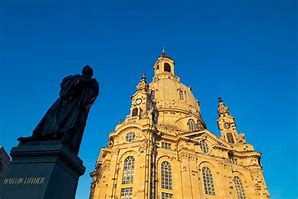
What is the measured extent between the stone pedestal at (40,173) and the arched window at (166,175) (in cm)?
2820

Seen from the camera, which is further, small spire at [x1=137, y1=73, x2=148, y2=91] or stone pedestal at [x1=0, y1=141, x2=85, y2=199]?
small spire at [x1=137, y1=73, x2=148, y2=91]

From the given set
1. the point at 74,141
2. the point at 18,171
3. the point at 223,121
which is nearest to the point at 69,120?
the point at 74,141

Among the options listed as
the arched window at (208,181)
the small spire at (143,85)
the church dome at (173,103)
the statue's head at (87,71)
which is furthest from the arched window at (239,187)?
the statue's head at (87,71)

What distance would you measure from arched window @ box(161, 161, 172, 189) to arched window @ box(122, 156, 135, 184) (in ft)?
15.4

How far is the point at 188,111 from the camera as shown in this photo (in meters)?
48.8

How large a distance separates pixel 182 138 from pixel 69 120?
3181cm

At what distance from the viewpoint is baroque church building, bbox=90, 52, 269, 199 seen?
3116 cm

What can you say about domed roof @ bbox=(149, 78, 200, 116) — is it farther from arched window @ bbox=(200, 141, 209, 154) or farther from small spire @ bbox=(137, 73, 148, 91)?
arched window @ bbox=(200, 141, 209, 154)

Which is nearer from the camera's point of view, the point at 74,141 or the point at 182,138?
the point at 74,141

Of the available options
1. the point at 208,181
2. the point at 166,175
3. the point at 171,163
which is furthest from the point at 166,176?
the point at 208,181

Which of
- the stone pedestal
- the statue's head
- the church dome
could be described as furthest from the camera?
the church dome

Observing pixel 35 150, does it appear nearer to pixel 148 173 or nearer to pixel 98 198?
pixel 148 173

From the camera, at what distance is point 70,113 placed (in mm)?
6848

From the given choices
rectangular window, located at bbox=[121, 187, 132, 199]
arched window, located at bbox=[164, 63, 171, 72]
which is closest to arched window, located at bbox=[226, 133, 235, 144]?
rectangular window, located at bbox=[121, 187, 132, 199]
